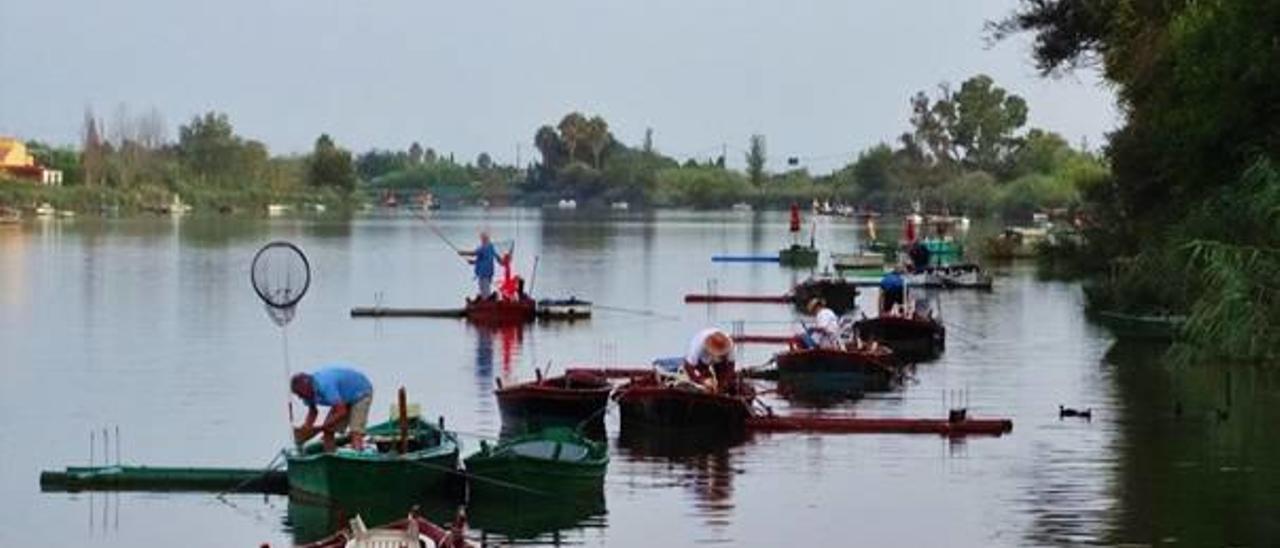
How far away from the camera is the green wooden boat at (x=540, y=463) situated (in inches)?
960

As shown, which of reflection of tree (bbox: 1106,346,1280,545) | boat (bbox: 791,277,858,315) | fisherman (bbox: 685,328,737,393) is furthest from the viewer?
boat (bbox: 791,277,858,315)

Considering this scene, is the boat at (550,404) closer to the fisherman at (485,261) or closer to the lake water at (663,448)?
the lake water at (663,448)

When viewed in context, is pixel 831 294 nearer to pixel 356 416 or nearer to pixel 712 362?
pixel 712 362

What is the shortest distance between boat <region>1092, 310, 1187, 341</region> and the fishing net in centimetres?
2331

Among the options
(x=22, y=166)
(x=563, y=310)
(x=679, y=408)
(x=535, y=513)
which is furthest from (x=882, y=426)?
(x=22, y=166)

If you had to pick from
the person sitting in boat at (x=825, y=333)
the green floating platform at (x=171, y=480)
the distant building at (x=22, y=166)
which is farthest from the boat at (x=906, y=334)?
the distant building at (x=22, y=166)

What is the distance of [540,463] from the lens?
80.2ft

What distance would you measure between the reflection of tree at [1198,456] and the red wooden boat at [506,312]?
48.9 feet

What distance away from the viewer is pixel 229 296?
63375 mm

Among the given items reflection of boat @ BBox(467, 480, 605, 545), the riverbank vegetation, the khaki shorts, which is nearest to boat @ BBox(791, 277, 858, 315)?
the riverbank vegetation

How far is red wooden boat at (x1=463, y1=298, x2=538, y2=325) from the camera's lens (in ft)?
170

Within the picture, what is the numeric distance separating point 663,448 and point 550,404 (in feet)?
4.97

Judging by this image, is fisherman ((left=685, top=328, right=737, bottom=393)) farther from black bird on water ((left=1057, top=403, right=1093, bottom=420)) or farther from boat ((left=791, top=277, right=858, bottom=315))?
boat ((left=791, top=277, right=858, bottom=315))

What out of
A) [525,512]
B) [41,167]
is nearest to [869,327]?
[525,512]
